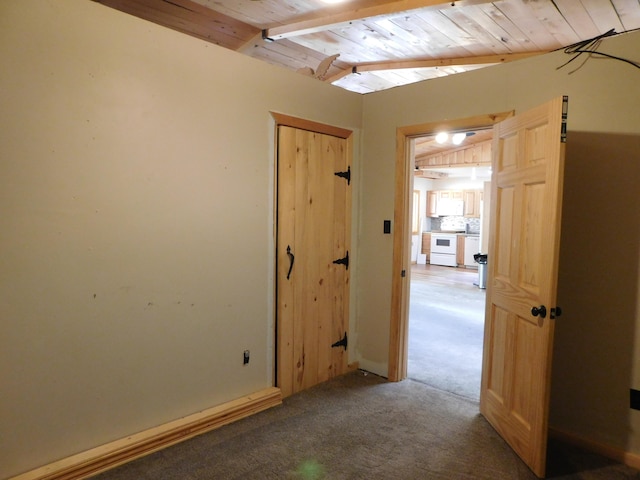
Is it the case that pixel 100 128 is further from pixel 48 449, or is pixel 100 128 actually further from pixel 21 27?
pixel 48 449

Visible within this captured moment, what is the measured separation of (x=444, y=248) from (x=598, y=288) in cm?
806

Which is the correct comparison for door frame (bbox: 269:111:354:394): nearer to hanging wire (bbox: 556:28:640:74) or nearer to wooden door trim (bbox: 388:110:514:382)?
wooden door trim (bbox: 388:110:514:382)

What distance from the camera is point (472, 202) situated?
10.1 m

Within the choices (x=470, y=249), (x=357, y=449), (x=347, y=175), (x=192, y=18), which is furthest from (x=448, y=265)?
(x=192, y=18)

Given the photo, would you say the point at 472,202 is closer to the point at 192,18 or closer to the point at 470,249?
the point at 470,249

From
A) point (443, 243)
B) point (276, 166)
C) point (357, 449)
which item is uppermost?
point (276, 166)

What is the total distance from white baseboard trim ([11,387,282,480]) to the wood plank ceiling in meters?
2.47

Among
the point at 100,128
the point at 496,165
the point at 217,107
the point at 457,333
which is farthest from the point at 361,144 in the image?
the point at 457,333

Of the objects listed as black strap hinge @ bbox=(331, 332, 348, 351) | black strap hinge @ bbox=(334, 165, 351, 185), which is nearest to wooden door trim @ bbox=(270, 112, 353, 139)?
black strap hinge @ bbox=(334, 165, 351, 185)

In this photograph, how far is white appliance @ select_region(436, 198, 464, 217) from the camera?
10.3 meters

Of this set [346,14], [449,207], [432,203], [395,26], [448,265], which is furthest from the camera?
[432,203]

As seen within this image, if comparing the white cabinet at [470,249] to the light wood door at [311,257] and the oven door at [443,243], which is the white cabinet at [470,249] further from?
the light wood door at [311,257]

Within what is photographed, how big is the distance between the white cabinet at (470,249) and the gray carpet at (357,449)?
24.2 ft

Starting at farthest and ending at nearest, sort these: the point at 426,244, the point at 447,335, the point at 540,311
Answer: the point at 426,244 → the point at 447,335 → the point at 540,311
